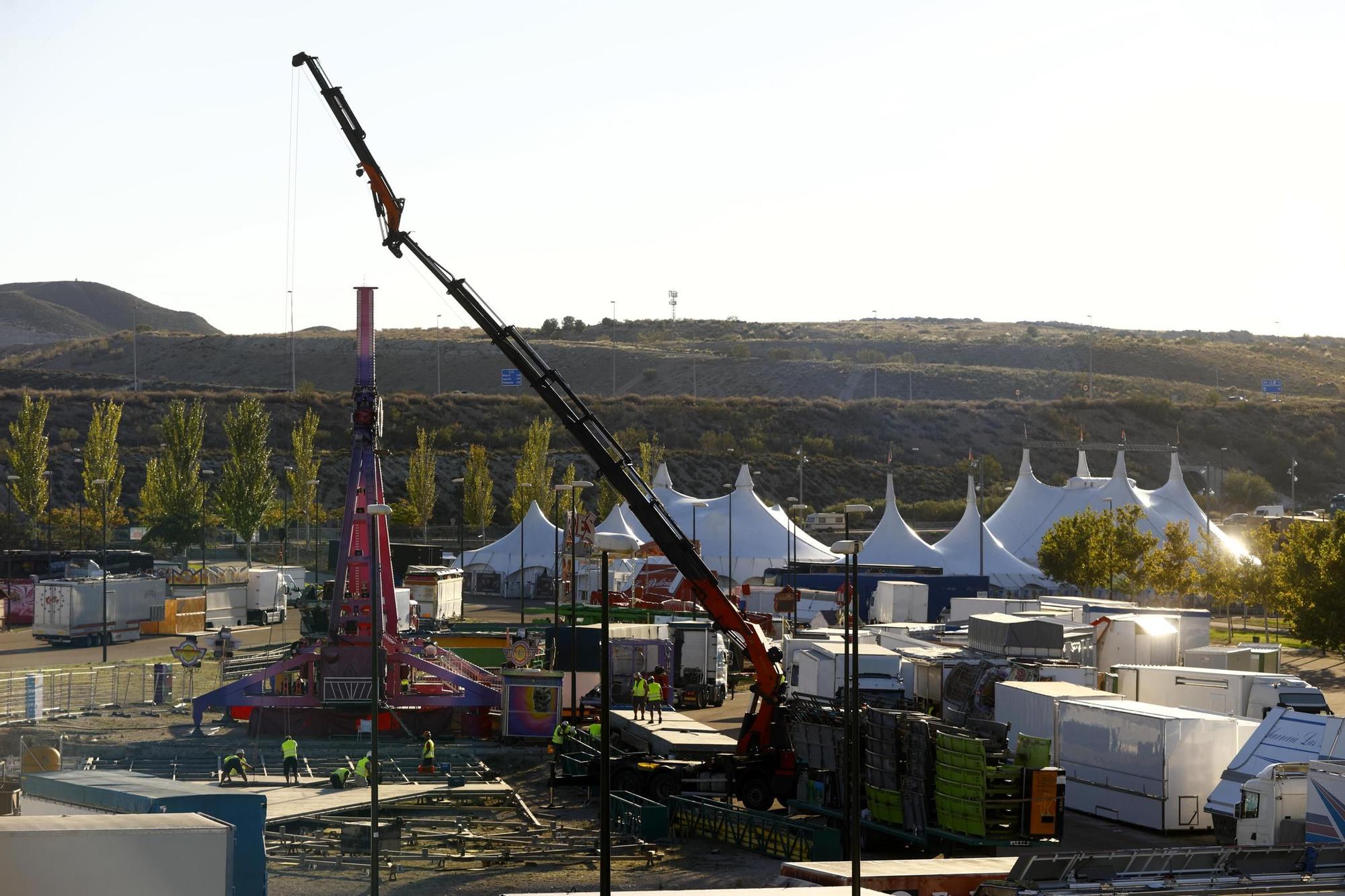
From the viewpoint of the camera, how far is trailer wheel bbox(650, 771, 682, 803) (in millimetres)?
28219

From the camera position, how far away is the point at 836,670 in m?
36.7

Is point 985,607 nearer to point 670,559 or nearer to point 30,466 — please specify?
point 670,559

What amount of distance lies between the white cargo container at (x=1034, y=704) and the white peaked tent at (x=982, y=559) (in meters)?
34.8

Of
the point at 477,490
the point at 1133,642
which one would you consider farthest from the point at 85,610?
Result: the point at 477,490

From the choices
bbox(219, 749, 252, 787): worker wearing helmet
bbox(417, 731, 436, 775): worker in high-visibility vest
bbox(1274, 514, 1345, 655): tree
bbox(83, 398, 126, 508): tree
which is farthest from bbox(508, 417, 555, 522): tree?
bbox(219, 749, 252, 787): worker wearing helmet

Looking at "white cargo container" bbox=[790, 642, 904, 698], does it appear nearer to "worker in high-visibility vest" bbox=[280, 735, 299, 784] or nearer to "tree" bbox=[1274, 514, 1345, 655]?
"worker in high-visibility vest" bbox=[280, 735, 299, 784]

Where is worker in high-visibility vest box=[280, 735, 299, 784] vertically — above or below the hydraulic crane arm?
below

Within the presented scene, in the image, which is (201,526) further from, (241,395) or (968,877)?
(968,877)

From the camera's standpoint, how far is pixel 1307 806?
2312 cm

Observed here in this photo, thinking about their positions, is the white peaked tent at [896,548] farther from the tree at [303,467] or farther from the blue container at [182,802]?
the blue container at [182,802]

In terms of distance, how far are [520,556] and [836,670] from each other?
3954cm

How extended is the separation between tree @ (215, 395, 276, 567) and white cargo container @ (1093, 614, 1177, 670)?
54.7m

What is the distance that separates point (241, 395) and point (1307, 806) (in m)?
122

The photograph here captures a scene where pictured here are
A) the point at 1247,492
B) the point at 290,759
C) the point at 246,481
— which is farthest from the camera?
Result: the point at 1247,492
